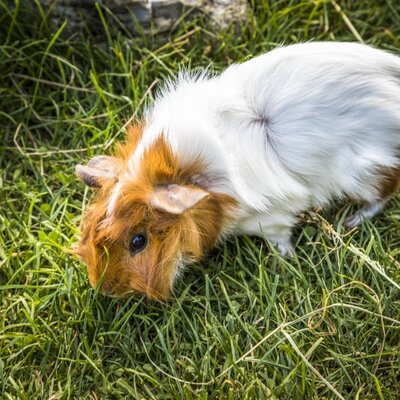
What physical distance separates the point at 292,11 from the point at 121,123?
1166mm

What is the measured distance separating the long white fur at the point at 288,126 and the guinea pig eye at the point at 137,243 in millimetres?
301

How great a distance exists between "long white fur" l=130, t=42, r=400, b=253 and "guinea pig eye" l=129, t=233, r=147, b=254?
0.30 meters

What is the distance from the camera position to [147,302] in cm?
302

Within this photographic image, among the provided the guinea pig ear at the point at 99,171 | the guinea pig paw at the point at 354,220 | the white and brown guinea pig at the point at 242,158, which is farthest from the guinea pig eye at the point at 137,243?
the guinea pig paw at the point at 354,220

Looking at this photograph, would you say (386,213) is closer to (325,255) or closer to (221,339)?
(325,255)

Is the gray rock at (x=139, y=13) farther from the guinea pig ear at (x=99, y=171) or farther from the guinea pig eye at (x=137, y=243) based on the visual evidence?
the guinea pig eye at (x=137, y=243)

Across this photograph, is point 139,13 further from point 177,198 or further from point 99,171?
point 177,198

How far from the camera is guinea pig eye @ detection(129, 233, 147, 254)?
2770 millimetres

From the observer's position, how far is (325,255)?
10.1 ft

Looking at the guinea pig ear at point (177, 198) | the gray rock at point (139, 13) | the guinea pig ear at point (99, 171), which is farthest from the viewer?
the gray rock at point (139, 13)

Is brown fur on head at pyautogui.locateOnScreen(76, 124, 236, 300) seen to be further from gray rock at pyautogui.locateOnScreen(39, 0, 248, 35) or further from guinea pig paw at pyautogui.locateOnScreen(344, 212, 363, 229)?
gray rock at pyautogui.locateOnScreen(39, 0, 248, 35)

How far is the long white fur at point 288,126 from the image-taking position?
290cm

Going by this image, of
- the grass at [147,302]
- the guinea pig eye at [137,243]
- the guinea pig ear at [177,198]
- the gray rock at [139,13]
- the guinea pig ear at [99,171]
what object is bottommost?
the grass at [147,302]

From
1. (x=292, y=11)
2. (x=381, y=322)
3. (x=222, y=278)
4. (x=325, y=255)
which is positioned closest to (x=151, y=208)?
(x=222, y=278)
